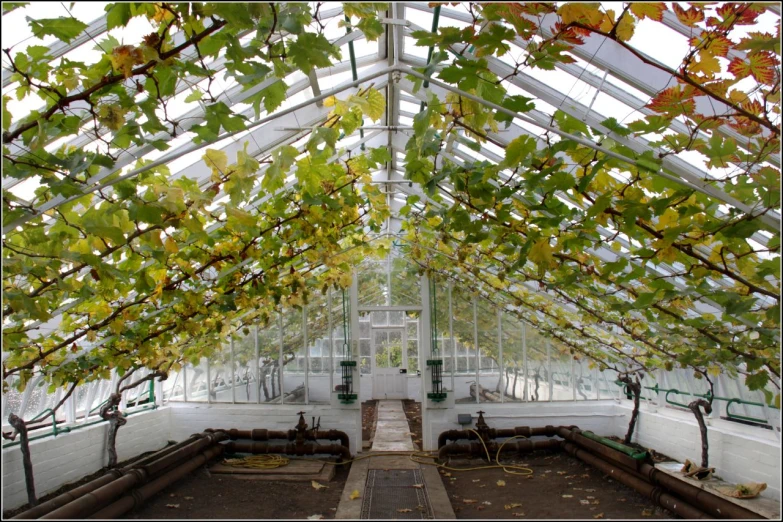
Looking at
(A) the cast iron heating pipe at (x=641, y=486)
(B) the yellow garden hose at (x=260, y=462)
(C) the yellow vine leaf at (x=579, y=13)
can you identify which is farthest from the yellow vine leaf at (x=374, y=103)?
(B) the yellow garden hose at (x=260, y=462)

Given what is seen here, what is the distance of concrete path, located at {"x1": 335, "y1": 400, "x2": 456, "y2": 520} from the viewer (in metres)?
6.59

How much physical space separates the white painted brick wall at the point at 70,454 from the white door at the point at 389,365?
710 centimetres

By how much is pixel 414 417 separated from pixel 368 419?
3.53 ft

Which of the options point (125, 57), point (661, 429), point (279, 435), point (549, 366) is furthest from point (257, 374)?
point (125, 57)

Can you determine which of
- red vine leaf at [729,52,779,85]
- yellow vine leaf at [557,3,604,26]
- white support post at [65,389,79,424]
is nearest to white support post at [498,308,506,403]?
white support post at [65,389,79,424]

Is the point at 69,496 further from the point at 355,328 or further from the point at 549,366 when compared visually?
the point at 549,366

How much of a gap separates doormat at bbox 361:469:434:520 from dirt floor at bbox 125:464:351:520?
444 millimetres

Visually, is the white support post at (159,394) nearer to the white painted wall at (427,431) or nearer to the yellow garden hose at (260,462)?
the white painted wall at (427,431)

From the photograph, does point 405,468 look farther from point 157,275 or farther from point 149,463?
point 157,275

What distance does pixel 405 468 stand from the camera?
8.81 m

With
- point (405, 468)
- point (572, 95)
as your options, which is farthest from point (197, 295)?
point (405, 468)

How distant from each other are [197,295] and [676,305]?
4295 mm

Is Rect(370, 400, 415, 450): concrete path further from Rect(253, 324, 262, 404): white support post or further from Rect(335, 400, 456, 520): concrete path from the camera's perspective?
Rect(253, 324, 262, 404): white support post

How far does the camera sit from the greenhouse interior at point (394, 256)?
2.63 metres
